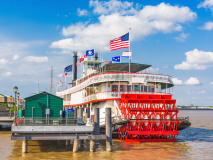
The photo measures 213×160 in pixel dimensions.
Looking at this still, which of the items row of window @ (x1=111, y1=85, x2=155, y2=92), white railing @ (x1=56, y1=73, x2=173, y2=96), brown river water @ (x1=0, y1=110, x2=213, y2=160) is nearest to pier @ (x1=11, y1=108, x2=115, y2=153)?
brown river water @ (x1=0, y1=110, x2=213, y2=160)

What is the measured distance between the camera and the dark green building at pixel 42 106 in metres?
20.3

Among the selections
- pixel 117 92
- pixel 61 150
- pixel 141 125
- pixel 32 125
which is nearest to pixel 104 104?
pixel 117 92

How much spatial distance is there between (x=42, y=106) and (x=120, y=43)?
33.8ft

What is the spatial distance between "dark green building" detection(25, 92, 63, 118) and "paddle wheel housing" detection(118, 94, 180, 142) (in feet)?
18.9

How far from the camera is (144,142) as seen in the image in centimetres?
2331

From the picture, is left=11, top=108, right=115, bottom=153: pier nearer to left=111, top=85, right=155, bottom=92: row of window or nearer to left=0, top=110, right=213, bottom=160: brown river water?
left=0, top=110, right=213, bottom=160: brown river water

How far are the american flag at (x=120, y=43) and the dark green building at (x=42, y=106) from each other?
8.75m

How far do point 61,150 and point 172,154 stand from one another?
7.30 meters

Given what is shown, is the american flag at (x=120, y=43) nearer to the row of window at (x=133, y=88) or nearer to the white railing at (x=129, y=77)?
the white railing at (x=129, y=77)

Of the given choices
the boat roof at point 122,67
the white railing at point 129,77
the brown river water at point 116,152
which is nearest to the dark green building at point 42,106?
the brown river water at point 116,152

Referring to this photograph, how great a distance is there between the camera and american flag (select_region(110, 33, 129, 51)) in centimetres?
2691

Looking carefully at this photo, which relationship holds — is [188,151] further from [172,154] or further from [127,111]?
[127,111]

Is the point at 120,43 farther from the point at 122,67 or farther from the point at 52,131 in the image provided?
the point at 52,131

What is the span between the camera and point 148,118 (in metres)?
24.7
